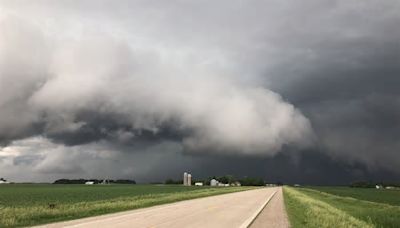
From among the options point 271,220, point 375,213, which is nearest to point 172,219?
point 271,220

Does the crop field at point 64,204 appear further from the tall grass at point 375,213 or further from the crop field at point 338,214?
the tall grass at point 375,213

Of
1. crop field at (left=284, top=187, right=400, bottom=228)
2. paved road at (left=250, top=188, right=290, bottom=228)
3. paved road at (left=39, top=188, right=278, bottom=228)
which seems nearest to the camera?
paved road at (left=39, top=188, right=278, bottom=228)

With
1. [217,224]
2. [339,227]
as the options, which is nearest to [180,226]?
[217,224]

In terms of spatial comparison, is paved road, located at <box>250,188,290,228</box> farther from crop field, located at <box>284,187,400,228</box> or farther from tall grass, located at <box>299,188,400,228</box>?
tall grass, located at <box>299,188,400,228</box>

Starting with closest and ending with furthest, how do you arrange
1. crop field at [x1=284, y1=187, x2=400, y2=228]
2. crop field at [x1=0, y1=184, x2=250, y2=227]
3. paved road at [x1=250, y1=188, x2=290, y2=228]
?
1. paved road at [x1=250, y1=188, x2=290, y2=228]
2. crop field at [x1=0, y1=184, x2=250, y2=227]
3. crop field at [x1=284, y1=187, x2=400, y2=228]

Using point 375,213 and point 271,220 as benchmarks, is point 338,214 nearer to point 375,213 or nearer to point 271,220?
point 271,220

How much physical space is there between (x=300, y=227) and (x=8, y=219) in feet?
50.0

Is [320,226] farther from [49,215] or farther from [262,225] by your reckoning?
[49,215]

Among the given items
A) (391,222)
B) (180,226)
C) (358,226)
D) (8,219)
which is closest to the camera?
(180,226)

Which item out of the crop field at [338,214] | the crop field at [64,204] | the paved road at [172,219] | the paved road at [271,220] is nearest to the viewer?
the paved road at [172,219]

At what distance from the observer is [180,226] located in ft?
79.2

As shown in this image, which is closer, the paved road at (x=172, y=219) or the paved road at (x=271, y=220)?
the paved road at (x=172, y=219)

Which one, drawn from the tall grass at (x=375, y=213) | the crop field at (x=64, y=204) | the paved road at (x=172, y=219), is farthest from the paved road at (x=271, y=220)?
the crop field at (x=64, y=204)

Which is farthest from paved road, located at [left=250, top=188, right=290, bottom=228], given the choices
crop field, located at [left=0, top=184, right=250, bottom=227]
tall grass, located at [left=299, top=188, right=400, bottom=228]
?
crop field, located at [left=0, top=184, right=250, bottom=227]
